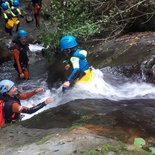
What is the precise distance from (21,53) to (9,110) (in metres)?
4.60

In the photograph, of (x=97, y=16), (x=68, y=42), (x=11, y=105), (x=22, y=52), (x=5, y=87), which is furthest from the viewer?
(x=97, y=16)

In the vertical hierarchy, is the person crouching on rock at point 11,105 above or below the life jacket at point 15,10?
below

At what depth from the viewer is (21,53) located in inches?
371

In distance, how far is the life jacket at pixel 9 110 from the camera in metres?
4.98

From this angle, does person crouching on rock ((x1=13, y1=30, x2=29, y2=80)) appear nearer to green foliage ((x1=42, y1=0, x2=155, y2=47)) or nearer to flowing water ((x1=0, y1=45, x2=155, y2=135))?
flowing water ((x1=0, y1=45, x2=155, y2=135))

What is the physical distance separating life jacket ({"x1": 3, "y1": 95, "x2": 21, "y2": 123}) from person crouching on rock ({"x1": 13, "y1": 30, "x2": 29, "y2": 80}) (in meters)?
3.94

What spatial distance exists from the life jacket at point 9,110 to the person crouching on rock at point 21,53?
3936 mm

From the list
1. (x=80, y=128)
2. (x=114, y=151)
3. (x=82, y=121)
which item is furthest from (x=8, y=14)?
(x=114, y=151)

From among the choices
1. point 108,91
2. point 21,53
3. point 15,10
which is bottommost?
point 108,91

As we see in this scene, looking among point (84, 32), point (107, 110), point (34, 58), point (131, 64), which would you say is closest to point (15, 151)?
point (107, 110)

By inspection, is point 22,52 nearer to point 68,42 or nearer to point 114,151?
point 68,42

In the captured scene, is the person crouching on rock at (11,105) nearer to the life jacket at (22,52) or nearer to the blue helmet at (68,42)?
the blue helmet at (68,42)

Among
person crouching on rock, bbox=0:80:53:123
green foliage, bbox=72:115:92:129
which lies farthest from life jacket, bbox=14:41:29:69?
green foliage, bbox=72:115:92:129

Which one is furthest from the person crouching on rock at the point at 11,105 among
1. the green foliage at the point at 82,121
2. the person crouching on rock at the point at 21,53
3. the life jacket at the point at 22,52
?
the life jacket at the point at 22,52
